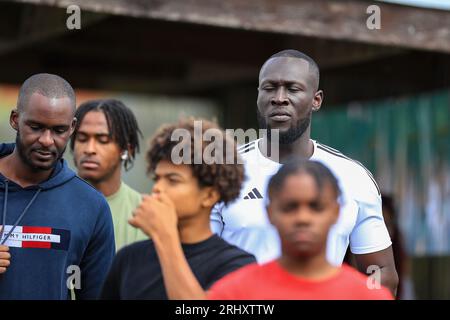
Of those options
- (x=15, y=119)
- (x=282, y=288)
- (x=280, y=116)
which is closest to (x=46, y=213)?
(x=15, y=119)

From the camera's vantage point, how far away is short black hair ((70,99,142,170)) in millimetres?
6008

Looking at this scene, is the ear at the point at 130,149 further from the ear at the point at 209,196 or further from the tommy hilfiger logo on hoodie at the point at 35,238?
the ear at the point at 209,196

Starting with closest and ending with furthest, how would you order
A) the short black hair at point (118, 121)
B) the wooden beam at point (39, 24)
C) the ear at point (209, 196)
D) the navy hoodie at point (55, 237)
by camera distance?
1. the ear at point (209, 196)
2. the navy hoodie at point (55, 237)
3. the short black hair at point (118, 121)
4. the wooden beam at point (39, 24)

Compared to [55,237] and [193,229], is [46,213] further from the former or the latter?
[193,229]

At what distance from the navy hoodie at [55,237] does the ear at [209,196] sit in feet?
3.28

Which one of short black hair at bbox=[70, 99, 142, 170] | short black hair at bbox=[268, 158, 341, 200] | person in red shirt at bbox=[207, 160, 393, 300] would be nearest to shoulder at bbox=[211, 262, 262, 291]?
person in red shirt at bbox=[207, 160, 393, 300]

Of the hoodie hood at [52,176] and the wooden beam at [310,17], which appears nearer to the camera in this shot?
the hoodie hood at [52,176]

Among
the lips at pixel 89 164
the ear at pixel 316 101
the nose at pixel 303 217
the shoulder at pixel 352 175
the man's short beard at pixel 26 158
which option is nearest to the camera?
the nose at pixel 303 217

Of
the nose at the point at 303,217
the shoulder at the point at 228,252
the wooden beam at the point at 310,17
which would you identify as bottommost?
the shoulder at the point at 228,252

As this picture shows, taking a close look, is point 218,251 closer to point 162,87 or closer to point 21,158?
point 21,158

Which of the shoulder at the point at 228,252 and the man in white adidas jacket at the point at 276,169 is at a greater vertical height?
the man in white adidas jacket at the point at 276,169

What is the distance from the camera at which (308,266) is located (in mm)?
3244

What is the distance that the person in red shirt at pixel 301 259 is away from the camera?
319 cm

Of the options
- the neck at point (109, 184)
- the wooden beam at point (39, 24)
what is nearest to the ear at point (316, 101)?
the neck at point (109, 184)
